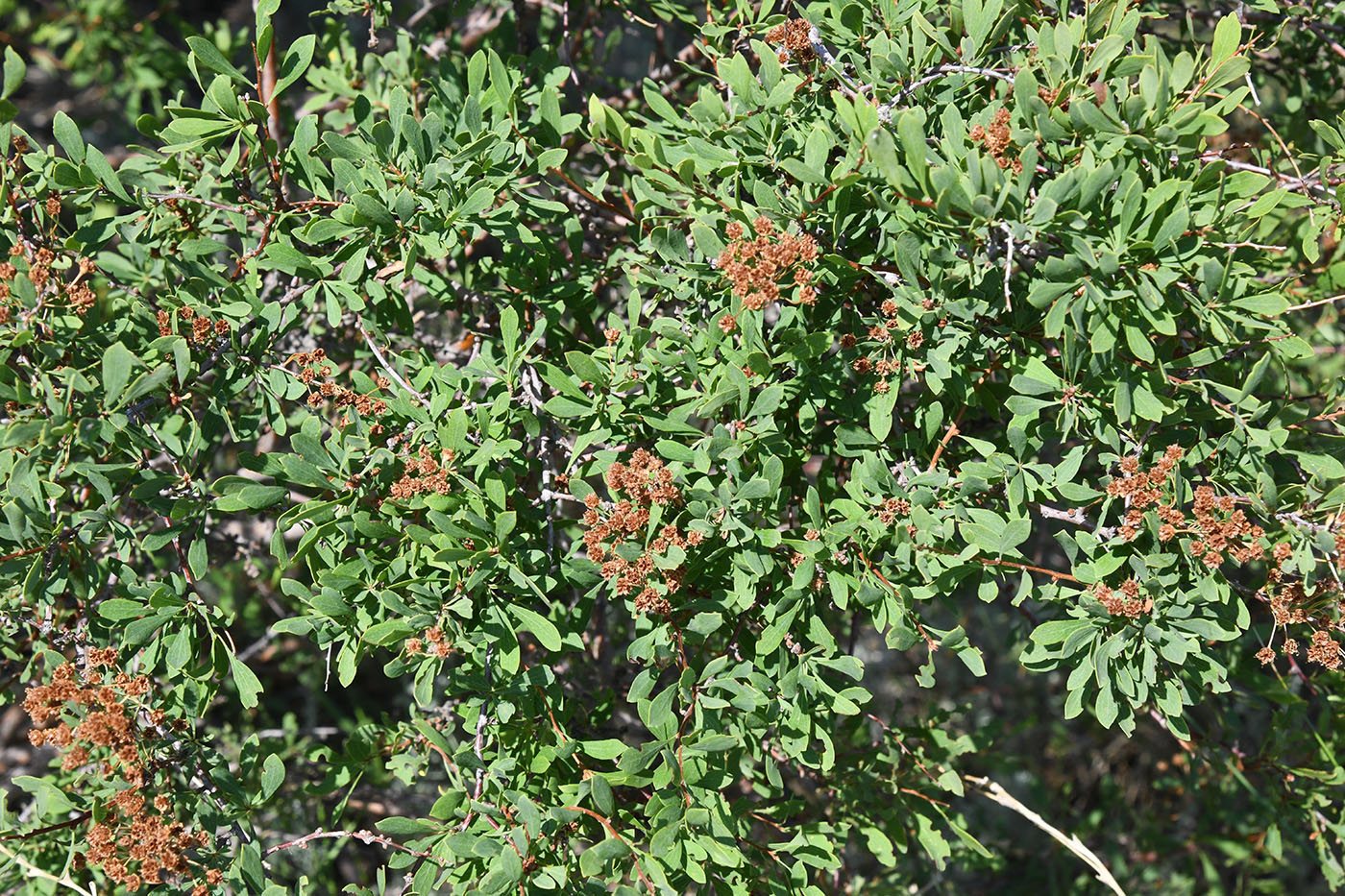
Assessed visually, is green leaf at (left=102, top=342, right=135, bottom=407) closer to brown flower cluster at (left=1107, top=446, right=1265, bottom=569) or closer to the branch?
brown flower cluster at (left=1107, top=446, right=1265, bottom=569)

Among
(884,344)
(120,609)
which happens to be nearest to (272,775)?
(120,609)

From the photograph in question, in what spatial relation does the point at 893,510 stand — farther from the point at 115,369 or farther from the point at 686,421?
the point at 115,369

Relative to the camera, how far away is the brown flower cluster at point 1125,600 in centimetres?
147

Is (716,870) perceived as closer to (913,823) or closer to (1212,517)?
(913,823)

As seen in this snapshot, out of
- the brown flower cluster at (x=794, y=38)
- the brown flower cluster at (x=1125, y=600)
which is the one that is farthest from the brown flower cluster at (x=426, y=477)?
the brown flower cluster at (x=1125, y=600)

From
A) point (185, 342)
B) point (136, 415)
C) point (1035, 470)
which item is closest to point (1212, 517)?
point (1035, 470)

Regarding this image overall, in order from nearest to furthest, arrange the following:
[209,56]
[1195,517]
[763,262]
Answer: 1. [763,262]
2. [1195,517]
3. [209,56]

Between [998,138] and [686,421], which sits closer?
[998,138]

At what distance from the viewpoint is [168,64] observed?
9.62 ft

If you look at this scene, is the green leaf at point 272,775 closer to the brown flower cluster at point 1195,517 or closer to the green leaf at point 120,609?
the green leaf at point 120,609

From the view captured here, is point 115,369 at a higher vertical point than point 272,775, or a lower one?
higher

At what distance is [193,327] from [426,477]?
462 mm

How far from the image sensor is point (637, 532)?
58.8 inches

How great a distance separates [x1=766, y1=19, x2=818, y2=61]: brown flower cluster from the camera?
5.32 ft
